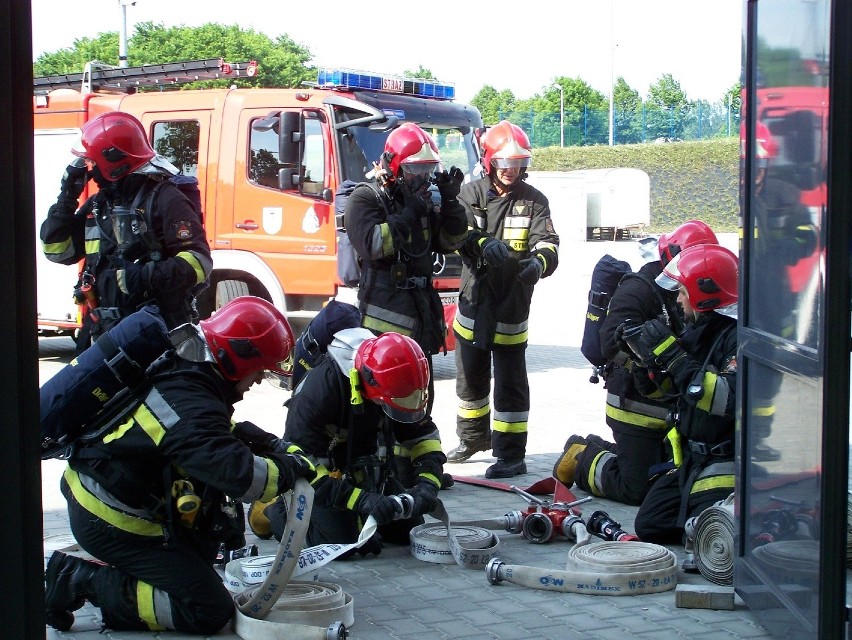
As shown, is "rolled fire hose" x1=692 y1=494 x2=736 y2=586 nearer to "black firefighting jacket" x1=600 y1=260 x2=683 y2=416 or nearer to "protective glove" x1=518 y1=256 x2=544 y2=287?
"black firefighting jacket" x1=600 y1=260 x2=683 y2=416

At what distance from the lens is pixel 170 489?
167 inches

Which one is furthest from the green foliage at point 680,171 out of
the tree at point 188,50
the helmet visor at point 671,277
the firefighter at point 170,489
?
the firefighter at point 170,489

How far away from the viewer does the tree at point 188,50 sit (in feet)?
158

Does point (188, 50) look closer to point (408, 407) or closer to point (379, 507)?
point (408, 407)

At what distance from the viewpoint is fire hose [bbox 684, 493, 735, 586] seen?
5055 millimetres

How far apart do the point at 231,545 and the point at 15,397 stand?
2.24 m

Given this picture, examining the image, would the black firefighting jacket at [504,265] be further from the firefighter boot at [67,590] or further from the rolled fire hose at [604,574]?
the firefighter boot at [67,590]

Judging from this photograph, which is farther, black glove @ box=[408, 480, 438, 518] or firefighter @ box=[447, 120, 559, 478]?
firefighter @ box=[447, 120, 559, 478]

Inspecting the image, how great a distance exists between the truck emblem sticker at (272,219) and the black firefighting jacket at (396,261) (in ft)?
11.6

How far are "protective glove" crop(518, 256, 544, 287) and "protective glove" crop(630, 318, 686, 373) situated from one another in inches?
71.2

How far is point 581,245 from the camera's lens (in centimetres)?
2914

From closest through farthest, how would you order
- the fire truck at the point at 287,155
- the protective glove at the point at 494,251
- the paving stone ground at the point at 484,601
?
the paving stone ground at the point at 484,601 < the protective glove at the point at 494,251 < the fire truck at the point at 287,155

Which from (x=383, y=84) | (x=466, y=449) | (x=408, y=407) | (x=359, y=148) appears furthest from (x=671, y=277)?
(x=383, y=84)

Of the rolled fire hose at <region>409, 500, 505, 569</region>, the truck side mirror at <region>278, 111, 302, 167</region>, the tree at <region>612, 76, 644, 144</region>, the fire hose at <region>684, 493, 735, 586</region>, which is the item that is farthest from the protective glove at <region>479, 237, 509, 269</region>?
the tree at <region>612, 76, 644, 144</region>
